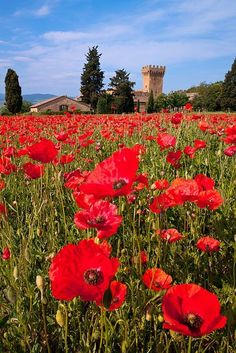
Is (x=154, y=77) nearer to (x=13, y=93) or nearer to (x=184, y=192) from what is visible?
(x=13, y=93)

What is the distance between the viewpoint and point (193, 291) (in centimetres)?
83

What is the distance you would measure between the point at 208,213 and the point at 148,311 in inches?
52.1

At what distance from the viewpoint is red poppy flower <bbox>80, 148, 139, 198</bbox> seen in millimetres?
1032

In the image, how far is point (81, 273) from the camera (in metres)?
0.86

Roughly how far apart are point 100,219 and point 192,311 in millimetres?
369

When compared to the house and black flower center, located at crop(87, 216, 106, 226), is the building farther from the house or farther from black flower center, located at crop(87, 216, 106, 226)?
black flower center, located at crop(87, 216, 106, 226)

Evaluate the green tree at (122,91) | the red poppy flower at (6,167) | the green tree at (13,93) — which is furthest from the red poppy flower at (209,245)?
the green tree at (122,91)

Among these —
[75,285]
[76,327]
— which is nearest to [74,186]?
[76,327]

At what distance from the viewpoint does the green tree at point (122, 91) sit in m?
49.3

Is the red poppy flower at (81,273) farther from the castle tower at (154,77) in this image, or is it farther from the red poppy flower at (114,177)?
the castle tower at (154,77)

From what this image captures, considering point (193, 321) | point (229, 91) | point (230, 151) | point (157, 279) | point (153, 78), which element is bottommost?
point (157, 279)

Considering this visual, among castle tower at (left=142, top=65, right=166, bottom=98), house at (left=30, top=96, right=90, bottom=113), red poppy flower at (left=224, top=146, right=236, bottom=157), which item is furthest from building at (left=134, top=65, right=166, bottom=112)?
red poppy flower at (left=224, top=146, right=236, bottom=157)

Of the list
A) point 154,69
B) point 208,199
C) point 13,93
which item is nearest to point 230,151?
point 208,199

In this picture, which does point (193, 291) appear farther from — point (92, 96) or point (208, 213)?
point (92, 96)
